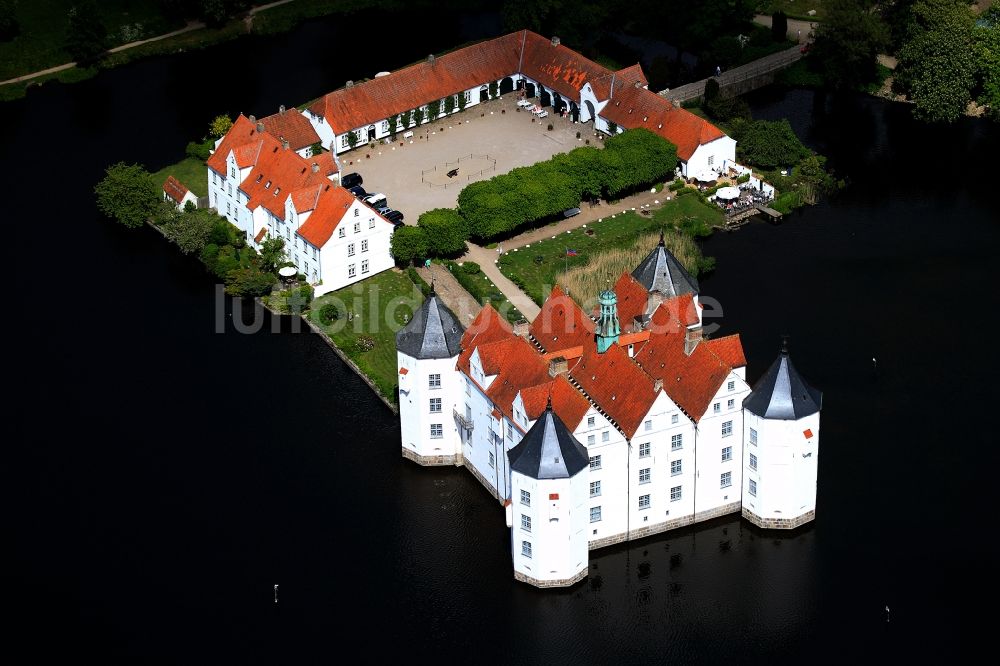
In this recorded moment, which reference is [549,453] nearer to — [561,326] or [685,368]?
[685,368]

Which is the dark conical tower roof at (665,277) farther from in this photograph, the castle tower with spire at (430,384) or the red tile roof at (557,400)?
the red tile roof at (557,400)

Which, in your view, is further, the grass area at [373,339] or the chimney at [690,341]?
the grass area at [373,339]

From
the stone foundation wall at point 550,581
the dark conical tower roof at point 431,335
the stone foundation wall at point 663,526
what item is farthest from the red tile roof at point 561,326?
the stone foundation wall at point 550,581

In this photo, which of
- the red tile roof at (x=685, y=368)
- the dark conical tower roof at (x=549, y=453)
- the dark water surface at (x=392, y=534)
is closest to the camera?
the dark conical tower roof at (x=549, y=453)

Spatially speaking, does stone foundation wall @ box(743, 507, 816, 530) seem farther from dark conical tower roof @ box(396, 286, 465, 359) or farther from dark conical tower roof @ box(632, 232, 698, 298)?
dark conical tower roof @ box(396, 286, 465, 359)

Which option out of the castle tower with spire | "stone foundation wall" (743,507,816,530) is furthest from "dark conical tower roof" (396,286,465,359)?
"stone foundation wall" (743,507,816,530)

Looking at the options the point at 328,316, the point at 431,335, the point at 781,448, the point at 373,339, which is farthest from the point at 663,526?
the point at 328,316
